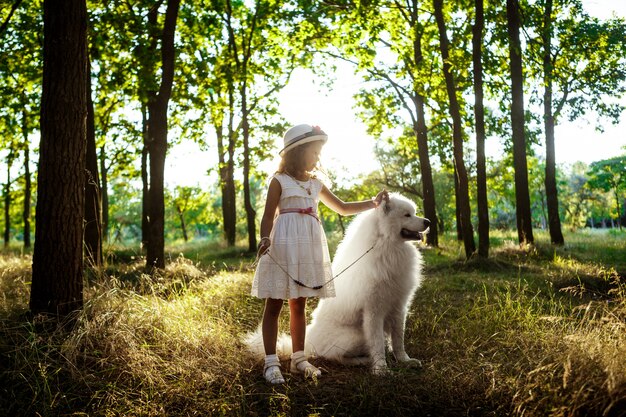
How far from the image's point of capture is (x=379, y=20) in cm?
1424

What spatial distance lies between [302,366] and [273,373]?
307mm

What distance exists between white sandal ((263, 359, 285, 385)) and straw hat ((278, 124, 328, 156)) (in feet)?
6.23

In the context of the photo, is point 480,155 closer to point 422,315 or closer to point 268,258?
point 422,315

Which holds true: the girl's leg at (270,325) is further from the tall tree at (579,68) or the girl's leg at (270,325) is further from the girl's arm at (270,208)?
the tall tree at (579,68)

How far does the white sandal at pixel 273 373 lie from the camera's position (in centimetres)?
398

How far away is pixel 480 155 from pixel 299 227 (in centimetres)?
719

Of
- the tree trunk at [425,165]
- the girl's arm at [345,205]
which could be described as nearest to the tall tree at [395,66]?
the tree trunk at [425,165]

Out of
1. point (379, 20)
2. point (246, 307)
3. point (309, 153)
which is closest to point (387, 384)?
point (309, 153)

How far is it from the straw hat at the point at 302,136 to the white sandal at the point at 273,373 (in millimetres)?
1898

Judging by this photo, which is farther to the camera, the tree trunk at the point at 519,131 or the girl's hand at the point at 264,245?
the tree trunk at the point at 519,131

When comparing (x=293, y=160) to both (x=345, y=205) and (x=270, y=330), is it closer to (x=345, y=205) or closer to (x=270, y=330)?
(x=345, y=205)

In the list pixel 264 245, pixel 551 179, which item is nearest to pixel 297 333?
pixel 264 245

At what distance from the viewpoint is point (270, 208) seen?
4.24 m

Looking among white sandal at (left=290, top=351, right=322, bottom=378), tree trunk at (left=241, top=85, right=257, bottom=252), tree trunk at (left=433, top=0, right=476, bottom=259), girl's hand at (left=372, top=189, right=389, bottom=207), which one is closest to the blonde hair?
girl's hand at (left=372, top=189, right=389, bottom=207)
